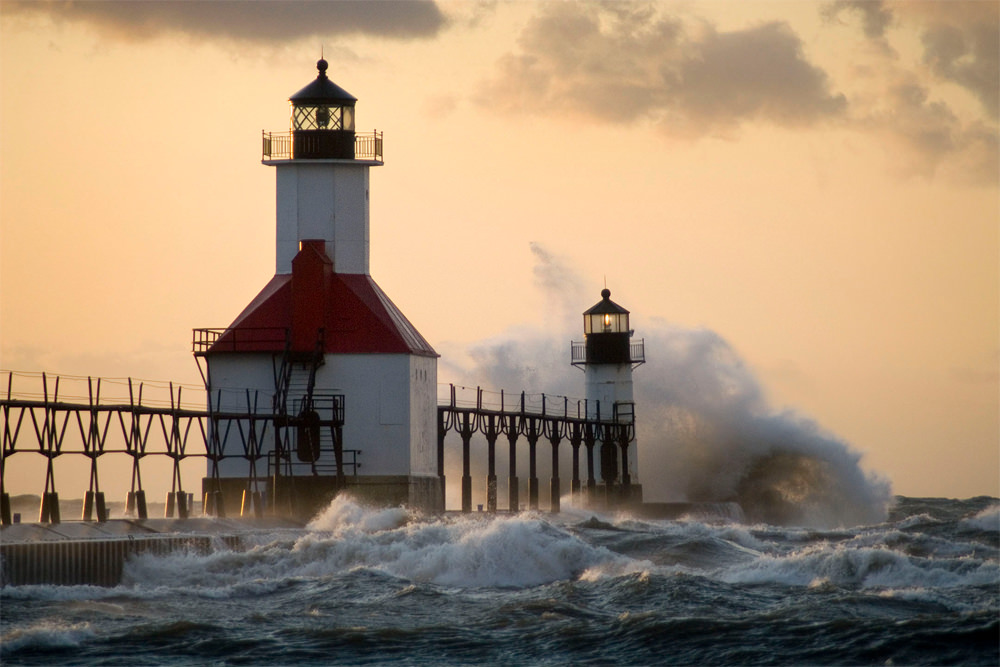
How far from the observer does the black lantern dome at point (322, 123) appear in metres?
44.0

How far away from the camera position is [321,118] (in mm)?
44312

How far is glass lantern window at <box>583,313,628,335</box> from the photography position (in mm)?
56688

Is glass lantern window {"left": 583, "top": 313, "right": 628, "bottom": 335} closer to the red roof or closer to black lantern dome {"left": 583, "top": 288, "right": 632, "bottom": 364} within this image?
black lantern dome {"left": 583, "top": 288, "right": 632, "bottom": 364}

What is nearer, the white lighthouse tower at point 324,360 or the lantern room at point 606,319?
the white lighthouse tower at point 324,360

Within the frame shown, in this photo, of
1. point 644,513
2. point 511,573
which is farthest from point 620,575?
point 644,513

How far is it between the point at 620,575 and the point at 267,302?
62.5ft

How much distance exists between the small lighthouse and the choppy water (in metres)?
23.5

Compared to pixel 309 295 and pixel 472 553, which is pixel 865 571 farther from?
pixel 309 295

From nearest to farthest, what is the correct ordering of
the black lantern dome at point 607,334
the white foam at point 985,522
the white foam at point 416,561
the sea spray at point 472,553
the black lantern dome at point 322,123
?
the white foam at point 416,561 → the sea spray at point 472,553 → the white foam at point 985,522 → the black lantern dome at point 322,123 → the black lantern dome at point 607,334

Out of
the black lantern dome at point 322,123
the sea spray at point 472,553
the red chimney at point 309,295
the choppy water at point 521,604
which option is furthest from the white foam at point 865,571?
the black lantern dome at point 322,123

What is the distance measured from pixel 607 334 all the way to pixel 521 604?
33201 mm

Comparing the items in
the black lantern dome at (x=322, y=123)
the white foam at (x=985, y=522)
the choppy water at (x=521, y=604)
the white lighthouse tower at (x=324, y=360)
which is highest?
the black lantern dome at (x=322, y=123)

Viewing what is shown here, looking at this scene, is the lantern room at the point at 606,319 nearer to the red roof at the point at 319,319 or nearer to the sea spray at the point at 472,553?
the red roof at the point at 319,319

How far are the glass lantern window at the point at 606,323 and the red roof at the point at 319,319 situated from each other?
14.3 metres
